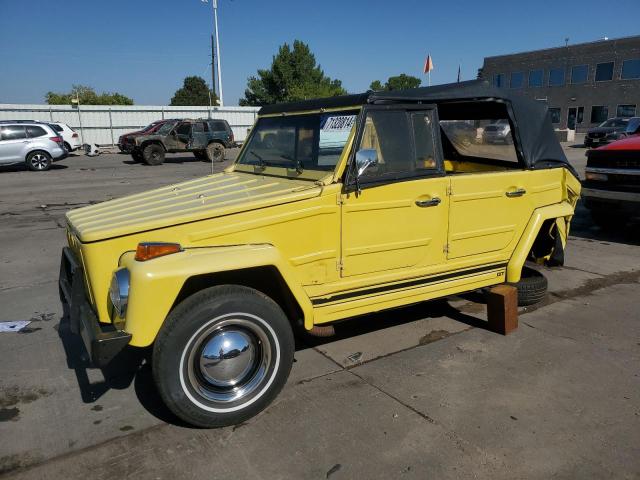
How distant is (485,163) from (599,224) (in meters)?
4.28

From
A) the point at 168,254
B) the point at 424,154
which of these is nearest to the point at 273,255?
the point at 168,254

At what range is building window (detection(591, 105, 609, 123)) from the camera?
4691 cm

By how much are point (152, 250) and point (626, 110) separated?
5269 centimetres

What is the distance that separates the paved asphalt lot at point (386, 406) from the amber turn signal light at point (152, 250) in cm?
106

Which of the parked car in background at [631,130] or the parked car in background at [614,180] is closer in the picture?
the parked car in background at [614,180]

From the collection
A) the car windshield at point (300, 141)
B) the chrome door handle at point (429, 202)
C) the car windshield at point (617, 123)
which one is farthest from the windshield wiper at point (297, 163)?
the car windshield at point (617, 123)

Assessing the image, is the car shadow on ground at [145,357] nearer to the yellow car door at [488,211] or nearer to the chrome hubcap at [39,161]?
the yellow car door at [488,211]

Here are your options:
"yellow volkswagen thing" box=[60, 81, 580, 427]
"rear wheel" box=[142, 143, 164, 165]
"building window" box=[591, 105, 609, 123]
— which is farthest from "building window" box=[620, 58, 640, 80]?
"yellow volkswagen thing" box=[60, 81, 580, 427]

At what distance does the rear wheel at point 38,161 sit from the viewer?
18566 millimetres

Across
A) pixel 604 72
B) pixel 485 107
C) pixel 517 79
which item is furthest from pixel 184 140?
pixel 517 79

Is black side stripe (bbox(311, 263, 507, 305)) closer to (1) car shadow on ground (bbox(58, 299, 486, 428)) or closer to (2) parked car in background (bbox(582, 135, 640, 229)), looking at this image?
(1) car shadow on ground (bbox(58, 299, 486, 428))

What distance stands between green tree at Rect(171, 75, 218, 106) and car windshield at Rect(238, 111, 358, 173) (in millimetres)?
84076

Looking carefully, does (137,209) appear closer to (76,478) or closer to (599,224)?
(76,478)

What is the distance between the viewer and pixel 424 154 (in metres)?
3.76
